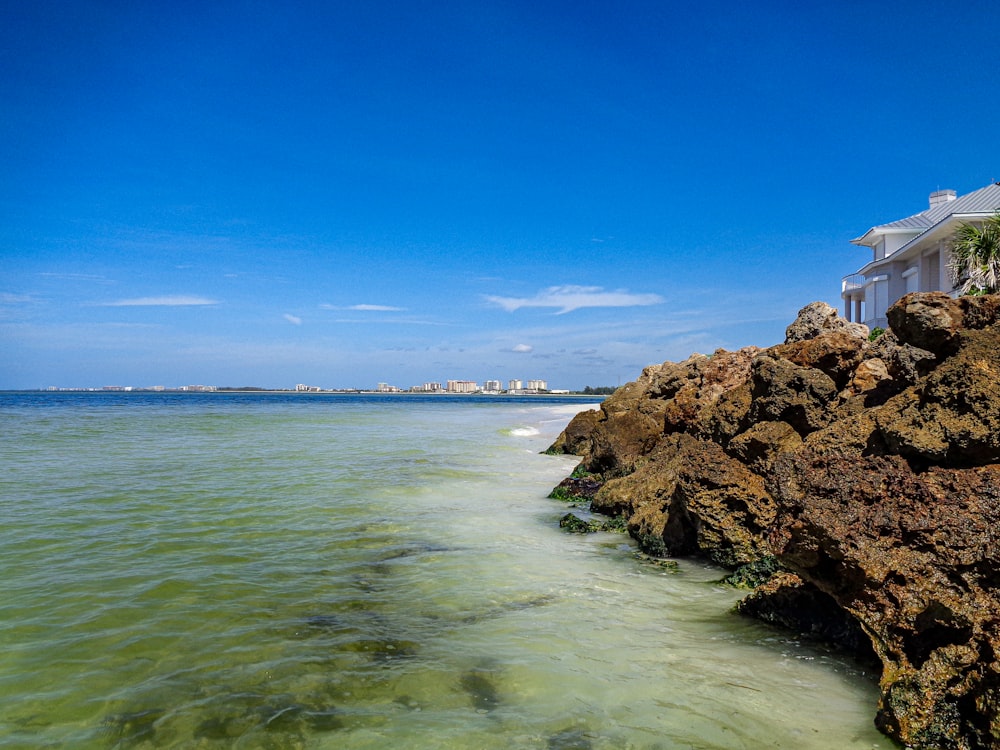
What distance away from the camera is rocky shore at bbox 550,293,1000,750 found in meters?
3.51

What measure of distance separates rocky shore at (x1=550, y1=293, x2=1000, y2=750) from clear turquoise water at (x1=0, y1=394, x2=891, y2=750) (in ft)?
1.28

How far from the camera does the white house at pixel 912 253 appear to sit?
93.0ft

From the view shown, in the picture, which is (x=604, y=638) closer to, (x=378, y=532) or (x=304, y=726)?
(x=304, y=726)

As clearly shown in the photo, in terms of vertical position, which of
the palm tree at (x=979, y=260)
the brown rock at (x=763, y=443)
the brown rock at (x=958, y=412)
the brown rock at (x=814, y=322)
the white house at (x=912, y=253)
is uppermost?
the white house at (x=912, y=253)

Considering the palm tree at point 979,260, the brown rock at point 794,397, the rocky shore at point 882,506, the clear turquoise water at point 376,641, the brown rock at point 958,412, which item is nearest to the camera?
the rocky shore at point 882,506

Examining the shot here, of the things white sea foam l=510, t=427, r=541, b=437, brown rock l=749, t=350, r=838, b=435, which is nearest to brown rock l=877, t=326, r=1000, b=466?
brown rock l=749, t=350, r=838, b=435

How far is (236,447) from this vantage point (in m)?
20.4

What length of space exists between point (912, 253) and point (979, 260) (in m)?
12.2

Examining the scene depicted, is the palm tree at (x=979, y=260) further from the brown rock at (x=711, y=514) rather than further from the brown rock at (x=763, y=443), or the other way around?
the brown rock at (x=711, y=514)

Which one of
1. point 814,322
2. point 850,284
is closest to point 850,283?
point 850,284

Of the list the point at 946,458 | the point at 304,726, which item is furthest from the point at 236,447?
the point at 946,458

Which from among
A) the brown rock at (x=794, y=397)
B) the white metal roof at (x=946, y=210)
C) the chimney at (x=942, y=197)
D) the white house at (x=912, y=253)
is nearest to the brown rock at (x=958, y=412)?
the brown rock at (x=794, y=397)

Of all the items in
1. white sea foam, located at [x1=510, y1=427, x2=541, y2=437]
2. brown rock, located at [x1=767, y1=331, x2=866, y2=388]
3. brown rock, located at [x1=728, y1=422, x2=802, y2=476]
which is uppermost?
brown rock, located at [x1=767, y1=331, x2=866, y2=388]

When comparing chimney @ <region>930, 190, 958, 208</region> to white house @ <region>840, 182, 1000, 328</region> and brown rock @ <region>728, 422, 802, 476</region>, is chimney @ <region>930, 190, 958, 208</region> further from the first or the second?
brown rock @ <region>728, 422, 802, 476</region>
